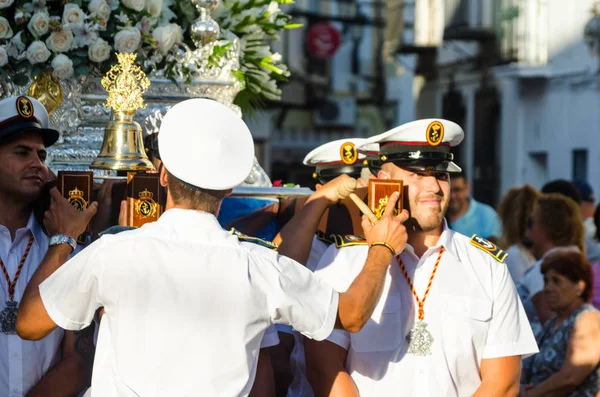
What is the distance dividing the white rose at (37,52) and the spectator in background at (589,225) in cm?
405

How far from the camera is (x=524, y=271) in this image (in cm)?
736

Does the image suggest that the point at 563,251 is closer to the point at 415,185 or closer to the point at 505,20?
the point at 415,185

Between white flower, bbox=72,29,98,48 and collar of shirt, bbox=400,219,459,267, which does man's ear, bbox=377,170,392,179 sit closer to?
collar of shirt, bbox=400,219,459,267

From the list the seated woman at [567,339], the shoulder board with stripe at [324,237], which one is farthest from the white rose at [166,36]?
the seated woman at [567,339]

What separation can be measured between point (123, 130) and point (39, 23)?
2.64 feet

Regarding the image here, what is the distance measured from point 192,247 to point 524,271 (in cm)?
435

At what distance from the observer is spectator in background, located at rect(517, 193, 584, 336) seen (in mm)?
6773

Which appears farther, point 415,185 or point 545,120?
point 545,120

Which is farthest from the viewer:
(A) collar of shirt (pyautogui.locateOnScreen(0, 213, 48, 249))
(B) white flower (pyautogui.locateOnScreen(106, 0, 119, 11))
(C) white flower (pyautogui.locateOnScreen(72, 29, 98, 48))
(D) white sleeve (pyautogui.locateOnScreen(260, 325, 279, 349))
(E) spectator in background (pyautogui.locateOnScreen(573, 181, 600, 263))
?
(E) spectator in background (pyautogui.locateOnScreen(573, 181, 600, 263))

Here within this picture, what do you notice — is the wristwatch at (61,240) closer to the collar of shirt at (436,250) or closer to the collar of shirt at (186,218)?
the collar of shirt at (186,218)

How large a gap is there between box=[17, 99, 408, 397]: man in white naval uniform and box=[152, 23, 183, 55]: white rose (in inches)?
64.6

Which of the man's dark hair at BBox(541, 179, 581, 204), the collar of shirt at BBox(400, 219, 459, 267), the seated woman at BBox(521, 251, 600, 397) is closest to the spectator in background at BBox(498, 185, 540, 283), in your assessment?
the man's dark hair at BBox(541, 179, 581, 204)

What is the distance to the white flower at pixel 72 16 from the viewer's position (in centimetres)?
470

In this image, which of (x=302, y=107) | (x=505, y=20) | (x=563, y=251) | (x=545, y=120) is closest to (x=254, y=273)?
(x=563, y=251)
